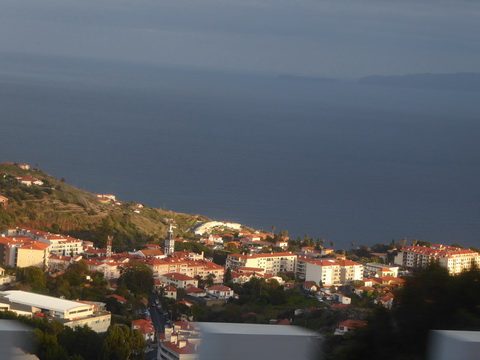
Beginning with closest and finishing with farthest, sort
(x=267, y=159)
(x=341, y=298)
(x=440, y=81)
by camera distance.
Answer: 1. (x=341, y=298)
2. (x=267, y=159)
3. (x=440, y=81)

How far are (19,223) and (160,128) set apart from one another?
42.4 m

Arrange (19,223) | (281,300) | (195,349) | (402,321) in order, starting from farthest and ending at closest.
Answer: (19,223), (281,300), (402,321), (195,349)

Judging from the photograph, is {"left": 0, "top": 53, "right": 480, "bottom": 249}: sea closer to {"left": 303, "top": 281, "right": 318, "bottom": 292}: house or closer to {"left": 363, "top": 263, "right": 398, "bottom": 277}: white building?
{"left": 363, "top": 263, "right": 398, "bottom": 277}: white building

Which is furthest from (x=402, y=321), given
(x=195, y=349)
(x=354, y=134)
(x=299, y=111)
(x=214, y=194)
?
(x=299, y=111)

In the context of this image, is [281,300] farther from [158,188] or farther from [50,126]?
[50,126]

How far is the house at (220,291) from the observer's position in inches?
503

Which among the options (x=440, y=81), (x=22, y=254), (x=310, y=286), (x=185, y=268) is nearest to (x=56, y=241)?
(x=22, y=254)

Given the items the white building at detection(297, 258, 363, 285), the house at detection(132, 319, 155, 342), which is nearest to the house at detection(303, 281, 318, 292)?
the white building at detection(297, 258, 363, 285)

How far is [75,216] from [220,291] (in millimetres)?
8194

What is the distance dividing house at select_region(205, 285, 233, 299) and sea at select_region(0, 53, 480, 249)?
480 inches

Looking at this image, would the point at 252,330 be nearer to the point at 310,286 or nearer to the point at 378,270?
the point at 310,286

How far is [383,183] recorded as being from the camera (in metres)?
40.3

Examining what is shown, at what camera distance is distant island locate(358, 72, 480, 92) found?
12038 cm

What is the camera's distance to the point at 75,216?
20062mm
